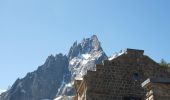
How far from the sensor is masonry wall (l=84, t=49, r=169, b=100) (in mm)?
31234

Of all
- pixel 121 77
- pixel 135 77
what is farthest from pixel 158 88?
pixel 135 77

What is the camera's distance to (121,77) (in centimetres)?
3198

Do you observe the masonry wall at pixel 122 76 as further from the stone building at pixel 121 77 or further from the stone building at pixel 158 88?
the stone building at pixel 158 88

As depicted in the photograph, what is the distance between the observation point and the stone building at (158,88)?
16.5 metres

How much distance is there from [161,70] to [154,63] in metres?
0.74

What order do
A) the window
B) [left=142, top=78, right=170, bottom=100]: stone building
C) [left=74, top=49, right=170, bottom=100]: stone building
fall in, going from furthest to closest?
the window → [left=74, top=49, right=170, bottom=100]: stone building → [left=142, top=78, right=170, bottom=100]: stone building

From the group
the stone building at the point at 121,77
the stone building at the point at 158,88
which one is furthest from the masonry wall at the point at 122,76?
the stone building at the point at 158,88

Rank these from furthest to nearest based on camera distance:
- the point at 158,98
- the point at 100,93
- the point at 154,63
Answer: the point at 154,63
the point at 100,93
the point at 158,98

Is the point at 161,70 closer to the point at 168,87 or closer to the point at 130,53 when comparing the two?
the point at 130,53

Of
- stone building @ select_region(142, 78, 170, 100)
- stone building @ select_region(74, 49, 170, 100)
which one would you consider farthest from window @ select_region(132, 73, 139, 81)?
stone building @ select_region(142, 78, 170, 100)

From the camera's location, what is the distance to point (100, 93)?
31156 mm

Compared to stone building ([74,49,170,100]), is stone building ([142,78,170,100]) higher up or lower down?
lower down

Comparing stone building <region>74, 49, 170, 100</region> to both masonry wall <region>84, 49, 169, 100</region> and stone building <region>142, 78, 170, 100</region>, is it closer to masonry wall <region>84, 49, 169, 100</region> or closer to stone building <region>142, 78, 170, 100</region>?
masonry wall <region>84, 49, 169, 100</region>

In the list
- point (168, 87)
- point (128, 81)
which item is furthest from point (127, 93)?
point (168, 87)
